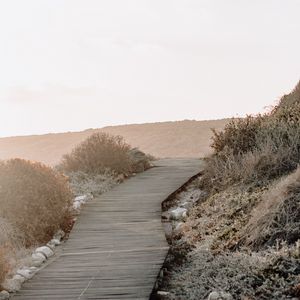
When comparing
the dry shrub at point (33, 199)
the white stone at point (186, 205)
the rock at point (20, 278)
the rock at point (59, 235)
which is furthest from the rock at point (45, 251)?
the white stone at point (186, 205)

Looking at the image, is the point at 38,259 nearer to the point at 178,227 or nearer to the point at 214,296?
the point at 178,227

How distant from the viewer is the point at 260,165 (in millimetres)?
13367

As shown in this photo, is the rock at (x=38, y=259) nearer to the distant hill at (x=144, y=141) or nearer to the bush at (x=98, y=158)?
the bush at (x=98, y=158)

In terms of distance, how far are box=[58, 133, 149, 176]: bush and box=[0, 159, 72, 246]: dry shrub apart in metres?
5.39

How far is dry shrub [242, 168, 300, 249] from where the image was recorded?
9.31 m

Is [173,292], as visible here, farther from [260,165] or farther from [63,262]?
[260,165]

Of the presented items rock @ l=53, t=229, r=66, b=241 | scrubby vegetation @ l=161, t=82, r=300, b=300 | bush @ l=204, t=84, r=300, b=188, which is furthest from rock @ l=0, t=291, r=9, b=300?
bush @ l=204, t=84, r=300, b=188

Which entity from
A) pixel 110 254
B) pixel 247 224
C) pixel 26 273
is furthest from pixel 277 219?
pixel 26 273

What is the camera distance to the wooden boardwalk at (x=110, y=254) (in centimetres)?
826

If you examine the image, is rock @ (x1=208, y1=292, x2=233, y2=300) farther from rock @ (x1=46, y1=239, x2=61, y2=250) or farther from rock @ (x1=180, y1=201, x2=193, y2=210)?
rock @ (x1=180, y1=201, x2=193, y2=210)

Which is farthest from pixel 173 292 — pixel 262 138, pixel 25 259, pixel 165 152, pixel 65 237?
pixel 165 152

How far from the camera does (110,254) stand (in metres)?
9.94

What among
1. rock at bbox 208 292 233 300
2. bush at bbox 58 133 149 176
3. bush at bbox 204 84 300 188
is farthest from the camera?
bush at bbox 58 133 149 176

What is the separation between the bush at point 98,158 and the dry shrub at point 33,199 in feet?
17.7
